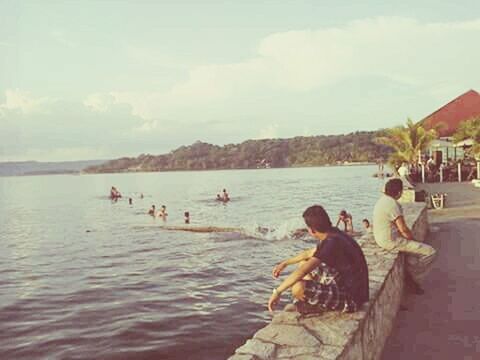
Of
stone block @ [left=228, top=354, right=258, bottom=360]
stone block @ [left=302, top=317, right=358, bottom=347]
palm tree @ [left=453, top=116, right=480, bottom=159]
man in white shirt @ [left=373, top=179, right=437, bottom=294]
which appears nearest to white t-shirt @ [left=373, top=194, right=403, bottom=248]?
man in white shirt @ [left=373, top=179, right=437, bottom=294]

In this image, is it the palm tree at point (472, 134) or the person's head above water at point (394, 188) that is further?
the palm tree at point (472, 134)

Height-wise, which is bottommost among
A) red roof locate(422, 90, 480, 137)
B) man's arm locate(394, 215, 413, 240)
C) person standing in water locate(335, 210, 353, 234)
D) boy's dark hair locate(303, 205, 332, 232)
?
person standing in water locate(335, 210, 353, 234)

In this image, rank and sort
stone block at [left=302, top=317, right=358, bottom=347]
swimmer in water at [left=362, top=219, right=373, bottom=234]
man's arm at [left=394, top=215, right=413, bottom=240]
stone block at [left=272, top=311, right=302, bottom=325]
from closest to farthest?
stone block at [left=302, top=317, right=358, bottom=347] < stone block at [left=272, top=311, right=302, bottom=325] < man's arm at [left=394, top=215, right=413, bottom=240] < swimmer in water at [left=362, top=219, right=373, bottom=234]

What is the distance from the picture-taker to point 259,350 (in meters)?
3.75

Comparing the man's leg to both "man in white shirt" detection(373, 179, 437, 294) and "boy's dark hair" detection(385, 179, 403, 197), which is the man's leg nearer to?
"man in white shirt" detection(373, 179, 437, 294)

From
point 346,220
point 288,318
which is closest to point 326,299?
point 288,318

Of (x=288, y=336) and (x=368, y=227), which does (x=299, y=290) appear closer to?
(x=288, y=336)

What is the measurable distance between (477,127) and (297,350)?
26299 mm

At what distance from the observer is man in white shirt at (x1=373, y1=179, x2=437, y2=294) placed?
704cm

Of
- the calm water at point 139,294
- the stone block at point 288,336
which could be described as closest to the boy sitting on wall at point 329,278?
the stone block at point 288,336

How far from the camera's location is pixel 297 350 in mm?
3750

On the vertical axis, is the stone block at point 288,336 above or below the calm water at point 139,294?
above

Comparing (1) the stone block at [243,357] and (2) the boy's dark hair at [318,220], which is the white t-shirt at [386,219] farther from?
(1) the stone block at [243,357]

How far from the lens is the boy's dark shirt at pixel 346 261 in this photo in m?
4.47
